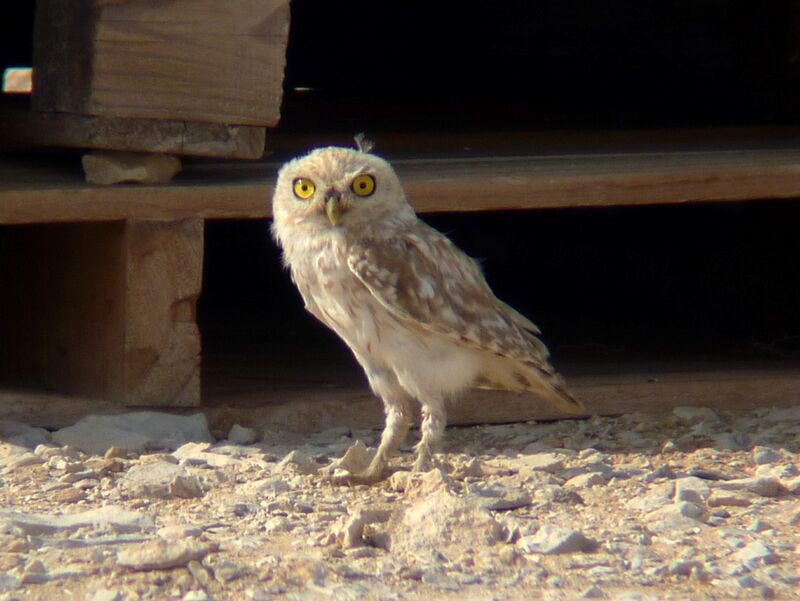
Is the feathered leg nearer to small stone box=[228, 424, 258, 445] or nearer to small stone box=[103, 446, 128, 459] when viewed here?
small stone box=[228, 424, 258, 445]

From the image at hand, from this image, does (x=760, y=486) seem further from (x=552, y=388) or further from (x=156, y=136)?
(x=156, y=136)

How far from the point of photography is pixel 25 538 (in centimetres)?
308

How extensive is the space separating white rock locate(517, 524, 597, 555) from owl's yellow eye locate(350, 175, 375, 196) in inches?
51.5

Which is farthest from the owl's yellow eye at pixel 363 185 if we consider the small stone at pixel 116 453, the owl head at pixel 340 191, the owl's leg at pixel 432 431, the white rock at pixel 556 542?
the white rock at pixel 556 542

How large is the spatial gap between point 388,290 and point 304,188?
43 centimetres

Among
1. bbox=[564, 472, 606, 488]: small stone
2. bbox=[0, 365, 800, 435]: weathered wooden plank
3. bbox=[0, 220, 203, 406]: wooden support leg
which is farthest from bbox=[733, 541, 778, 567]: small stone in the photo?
bbox=[0, 220, 203, 406]: wooden support leg

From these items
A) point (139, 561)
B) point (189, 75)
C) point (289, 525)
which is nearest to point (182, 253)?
point (189, 75)

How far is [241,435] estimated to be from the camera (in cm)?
436

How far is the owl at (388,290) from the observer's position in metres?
4.02

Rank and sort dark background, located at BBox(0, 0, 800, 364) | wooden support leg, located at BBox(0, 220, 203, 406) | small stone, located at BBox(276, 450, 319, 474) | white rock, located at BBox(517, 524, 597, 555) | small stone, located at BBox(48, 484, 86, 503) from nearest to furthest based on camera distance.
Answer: white rock, located at BBox(517, 524, 597, 555)
small stone, located at BBox(48, 484, 86, 503)
small stone, located at BBox(276, 450, 319, 474)
wooden support leg, located at BBox(0, 220, 203, 406)
dark background, located at BBox(0, 0, 800, 364)

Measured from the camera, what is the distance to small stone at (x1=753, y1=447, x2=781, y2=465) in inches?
164

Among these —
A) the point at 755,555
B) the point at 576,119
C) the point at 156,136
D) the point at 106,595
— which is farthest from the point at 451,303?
the point at 576,119

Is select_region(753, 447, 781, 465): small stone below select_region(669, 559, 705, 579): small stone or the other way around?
below

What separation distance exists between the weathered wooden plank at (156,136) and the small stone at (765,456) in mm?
1853
